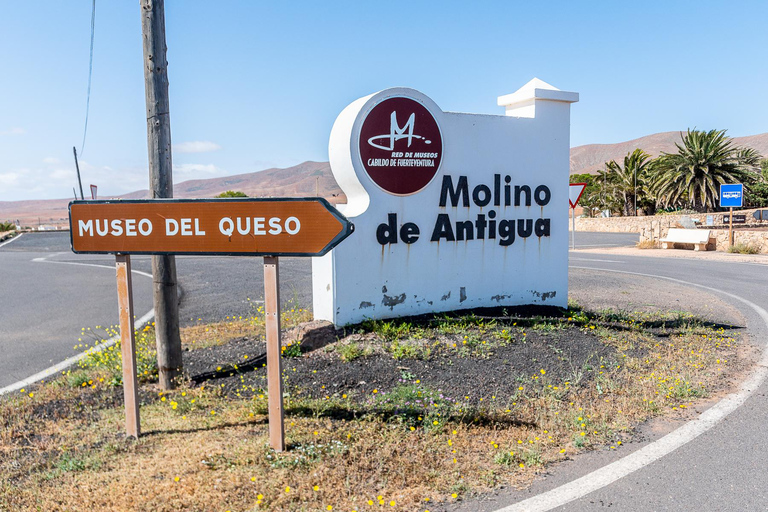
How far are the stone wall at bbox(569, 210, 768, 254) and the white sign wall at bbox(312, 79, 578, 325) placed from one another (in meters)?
15.9

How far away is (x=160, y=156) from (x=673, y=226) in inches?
1189

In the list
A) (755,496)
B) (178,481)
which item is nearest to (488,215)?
(755,496)

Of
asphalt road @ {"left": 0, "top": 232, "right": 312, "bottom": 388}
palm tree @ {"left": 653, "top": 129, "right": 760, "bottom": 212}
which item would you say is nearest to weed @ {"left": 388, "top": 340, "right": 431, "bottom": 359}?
asphalt road @ {"left": 0, "top": 232, "right": 312, "bottom": 388}

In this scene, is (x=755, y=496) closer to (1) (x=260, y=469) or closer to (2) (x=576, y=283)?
(1) (x=260, y=469)

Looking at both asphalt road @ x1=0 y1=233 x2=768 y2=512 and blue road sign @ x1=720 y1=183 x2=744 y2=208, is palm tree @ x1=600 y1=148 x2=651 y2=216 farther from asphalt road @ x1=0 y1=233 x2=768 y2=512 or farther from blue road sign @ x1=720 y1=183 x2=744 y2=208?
asphalt road @ x1=0 y1=233 x2=768 y2=512

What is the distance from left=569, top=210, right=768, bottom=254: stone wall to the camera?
68.4 ft

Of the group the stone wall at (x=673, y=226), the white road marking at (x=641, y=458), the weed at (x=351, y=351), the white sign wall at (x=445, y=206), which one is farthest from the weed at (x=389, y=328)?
the stone wall at (x=673, y=226)

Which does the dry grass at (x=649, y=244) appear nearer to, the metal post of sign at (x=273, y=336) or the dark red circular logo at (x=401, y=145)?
the dark red circular logo at (x=401, y=145)

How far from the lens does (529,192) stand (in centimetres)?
826

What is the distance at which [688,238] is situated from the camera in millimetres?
22281

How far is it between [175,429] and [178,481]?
0.97 m

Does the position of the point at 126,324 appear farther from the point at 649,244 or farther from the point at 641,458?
the point at 649,244

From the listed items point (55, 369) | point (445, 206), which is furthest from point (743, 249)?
point (55, 369)

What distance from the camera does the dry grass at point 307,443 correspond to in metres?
3.37
